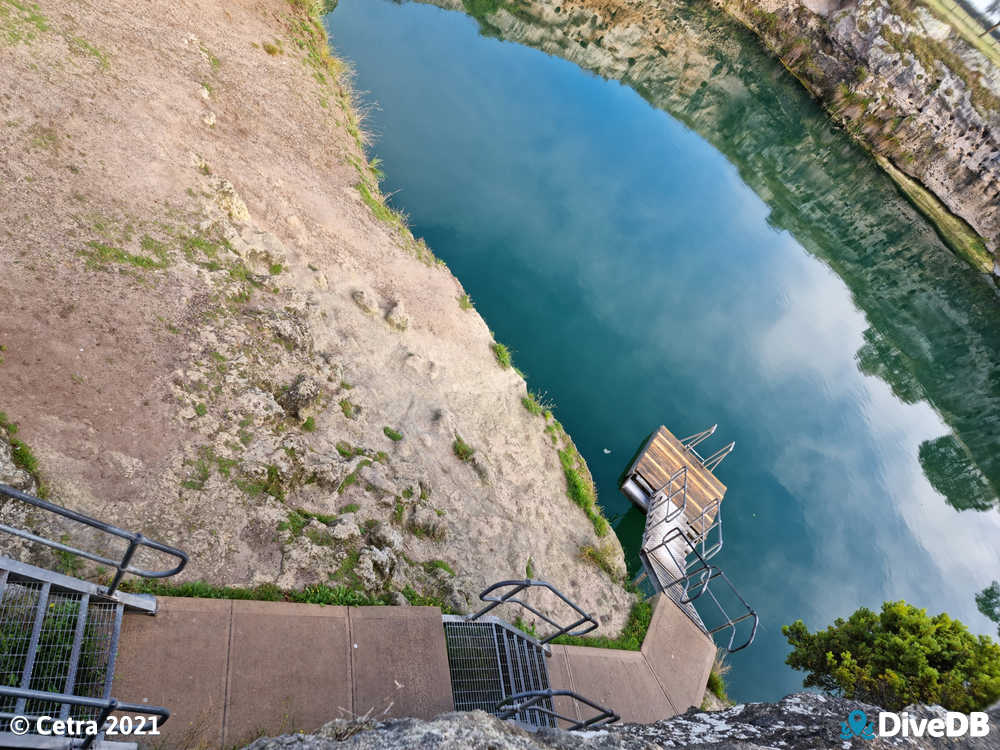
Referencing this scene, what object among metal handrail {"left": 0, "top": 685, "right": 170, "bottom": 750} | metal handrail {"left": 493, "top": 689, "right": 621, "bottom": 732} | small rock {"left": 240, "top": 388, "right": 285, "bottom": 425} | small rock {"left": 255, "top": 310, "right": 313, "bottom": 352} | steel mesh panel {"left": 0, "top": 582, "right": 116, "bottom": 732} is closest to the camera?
metal handrail {"left": 0, "top": 685, "right": 170, "bottom": 750}

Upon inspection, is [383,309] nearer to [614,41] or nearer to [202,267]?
[202,267]

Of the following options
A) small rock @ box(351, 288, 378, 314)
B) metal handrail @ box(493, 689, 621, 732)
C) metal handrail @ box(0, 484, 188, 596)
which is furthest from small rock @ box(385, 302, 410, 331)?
metal handrail @ box(0, 484, 188, 596)

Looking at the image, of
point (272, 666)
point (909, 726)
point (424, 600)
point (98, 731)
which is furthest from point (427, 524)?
point (909, 726)

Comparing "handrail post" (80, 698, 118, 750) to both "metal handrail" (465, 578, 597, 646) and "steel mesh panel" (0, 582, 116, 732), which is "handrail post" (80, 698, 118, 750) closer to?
"steel mesh panel" (0, 582, 116, 732)

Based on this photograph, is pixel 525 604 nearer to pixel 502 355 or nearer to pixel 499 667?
pixel 499 667

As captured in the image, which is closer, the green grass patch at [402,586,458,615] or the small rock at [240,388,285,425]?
the green grass patch at [402,586,458,615]

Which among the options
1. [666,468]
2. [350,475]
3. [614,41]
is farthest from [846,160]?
[350,475]

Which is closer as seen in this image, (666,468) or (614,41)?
(666,468)
